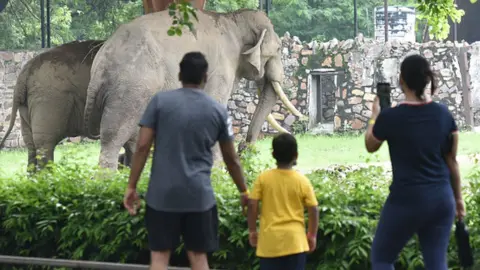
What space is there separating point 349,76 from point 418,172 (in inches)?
994

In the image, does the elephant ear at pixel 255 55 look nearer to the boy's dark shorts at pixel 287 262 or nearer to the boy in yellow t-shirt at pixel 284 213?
the boy in yellow t-shirt at pixel 284 213

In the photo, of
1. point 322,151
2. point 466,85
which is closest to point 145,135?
point 322,151

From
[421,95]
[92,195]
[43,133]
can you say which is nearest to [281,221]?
[421,95]

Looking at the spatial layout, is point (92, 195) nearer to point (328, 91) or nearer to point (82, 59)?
point (82, 59)

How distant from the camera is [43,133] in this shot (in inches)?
647

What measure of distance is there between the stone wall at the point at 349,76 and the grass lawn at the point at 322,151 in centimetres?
111

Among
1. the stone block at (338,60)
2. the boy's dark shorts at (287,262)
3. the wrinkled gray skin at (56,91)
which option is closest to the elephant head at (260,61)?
the wrinkled gray skin at (56,91)

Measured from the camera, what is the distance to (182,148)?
8.20 meters

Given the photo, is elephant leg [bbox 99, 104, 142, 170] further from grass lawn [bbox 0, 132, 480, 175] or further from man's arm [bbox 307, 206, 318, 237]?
grass lawn [bbox 0, 132, 480, 175]

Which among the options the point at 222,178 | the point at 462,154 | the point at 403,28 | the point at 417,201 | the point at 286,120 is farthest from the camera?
the point at 403,28

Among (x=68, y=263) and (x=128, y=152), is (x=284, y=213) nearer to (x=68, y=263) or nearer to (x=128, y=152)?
(x=68, y=263)

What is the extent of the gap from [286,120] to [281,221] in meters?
24.8

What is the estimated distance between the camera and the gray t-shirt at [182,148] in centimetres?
817

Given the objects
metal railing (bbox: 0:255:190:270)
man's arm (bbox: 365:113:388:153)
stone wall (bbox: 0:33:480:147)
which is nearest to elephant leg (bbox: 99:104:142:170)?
metal railing (bbox: 0:255:190:270)
